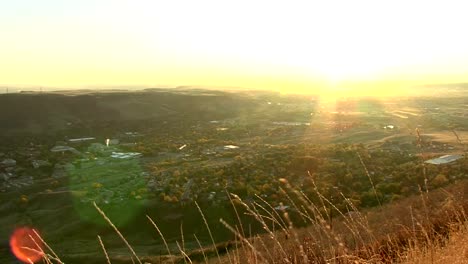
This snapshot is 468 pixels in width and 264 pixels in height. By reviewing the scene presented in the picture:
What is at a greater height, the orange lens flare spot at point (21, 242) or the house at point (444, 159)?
the house at point (444, 159)

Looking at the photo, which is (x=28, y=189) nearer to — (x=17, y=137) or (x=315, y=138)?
(x=17, y=137)

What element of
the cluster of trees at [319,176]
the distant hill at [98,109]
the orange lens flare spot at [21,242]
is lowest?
the orange lens flare spot at [21,242]

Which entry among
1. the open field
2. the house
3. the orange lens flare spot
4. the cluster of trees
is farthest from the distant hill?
the house

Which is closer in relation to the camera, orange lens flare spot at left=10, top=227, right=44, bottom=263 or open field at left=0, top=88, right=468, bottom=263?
orange lens flare spot at left=10, top=227, right=44, bottom=263

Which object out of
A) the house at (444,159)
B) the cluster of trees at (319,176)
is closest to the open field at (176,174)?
the cluster of trees at (319,176)

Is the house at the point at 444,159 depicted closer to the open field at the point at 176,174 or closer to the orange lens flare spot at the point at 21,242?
the open field at the point at 176,174

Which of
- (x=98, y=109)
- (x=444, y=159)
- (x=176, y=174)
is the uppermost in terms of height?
(x=98, y=109)

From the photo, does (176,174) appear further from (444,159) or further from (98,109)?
(98,109)

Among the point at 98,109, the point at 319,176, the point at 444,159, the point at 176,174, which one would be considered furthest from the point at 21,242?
the point at 98,109

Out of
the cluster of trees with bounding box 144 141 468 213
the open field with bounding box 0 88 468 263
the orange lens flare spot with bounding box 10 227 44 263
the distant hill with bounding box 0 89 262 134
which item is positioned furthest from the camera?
the distant hill with bounding box 0 89 262 134

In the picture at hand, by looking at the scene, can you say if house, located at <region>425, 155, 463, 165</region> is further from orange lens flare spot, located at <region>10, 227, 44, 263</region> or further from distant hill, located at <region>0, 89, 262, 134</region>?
distant hill, located at <region>0, 89, 262, 134</region>

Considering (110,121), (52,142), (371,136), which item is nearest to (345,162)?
(371,136)
